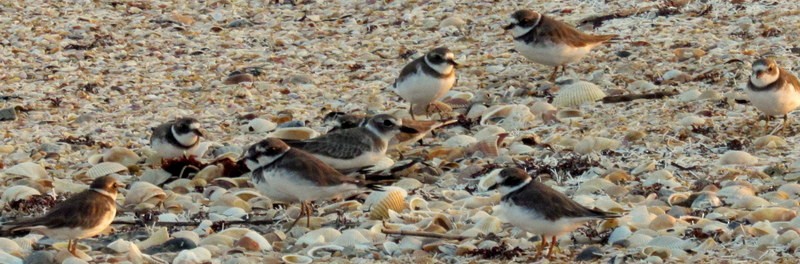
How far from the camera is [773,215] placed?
7074 millimetres

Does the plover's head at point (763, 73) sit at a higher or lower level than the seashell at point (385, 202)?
higher

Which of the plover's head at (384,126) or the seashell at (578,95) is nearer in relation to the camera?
the plover's head at (384,126)

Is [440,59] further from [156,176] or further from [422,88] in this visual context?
[156,176]

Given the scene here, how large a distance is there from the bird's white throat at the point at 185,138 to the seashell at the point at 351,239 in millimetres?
2473

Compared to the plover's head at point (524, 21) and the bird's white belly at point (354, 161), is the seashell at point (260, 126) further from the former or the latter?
the plover's head at point (524, 21)

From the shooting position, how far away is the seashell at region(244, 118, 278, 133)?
10.3 m

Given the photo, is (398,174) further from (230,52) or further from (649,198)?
(230,52)

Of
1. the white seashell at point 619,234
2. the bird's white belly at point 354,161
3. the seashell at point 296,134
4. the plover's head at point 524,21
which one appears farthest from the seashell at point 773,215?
the plover's head at point 524,21

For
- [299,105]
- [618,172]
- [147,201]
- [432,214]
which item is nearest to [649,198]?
[618,172]

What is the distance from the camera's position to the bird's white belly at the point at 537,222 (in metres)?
6.49

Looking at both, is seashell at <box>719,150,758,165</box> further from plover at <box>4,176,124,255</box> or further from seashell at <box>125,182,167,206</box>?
plover at <box>4,176,124,255</box>

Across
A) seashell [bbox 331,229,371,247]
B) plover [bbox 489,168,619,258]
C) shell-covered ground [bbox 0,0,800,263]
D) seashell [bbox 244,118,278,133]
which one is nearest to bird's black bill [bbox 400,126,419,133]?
shell-covered ground [bbox 0,0,800,263]

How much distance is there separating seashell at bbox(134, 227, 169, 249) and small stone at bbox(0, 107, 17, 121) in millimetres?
4081

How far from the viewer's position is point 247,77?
11.9 meters
